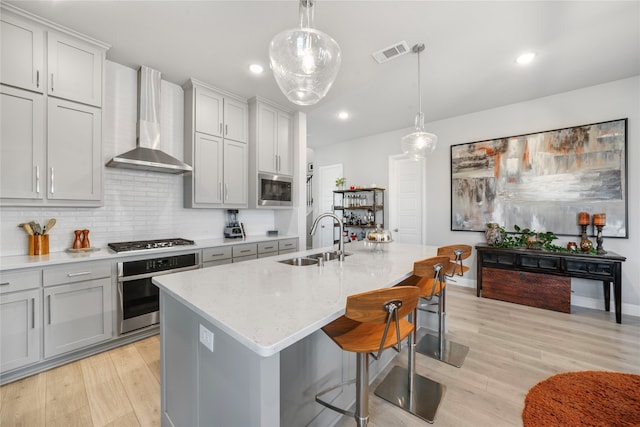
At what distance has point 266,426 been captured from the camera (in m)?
0.83

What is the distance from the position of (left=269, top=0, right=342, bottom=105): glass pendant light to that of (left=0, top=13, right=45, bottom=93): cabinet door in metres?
2.23

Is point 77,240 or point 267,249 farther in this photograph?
point 267,249

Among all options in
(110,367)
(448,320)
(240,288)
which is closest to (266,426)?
(240,288)

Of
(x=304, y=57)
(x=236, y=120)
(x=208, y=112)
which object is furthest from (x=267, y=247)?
(x=304, y=57)

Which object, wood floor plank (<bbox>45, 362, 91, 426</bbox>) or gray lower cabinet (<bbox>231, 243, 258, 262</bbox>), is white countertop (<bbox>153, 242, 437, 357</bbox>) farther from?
gray lower cabinet (<bbox>231, 243, 258, 262</bbox>)

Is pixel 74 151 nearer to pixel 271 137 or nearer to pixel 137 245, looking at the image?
pixel 137 245

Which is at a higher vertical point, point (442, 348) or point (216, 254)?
point (216, 254)

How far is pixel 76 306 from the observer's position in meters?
2.13

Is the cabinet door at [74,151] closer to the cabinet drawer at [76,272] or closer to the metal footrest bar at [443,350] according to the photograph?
the cabinet drawer at [76,272]

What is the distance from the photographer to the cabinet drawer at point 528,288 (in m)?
3.15

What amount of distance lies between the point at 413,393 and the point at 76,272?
2.83 m

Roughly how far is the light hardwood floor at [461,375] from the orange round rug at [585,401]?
77 mm

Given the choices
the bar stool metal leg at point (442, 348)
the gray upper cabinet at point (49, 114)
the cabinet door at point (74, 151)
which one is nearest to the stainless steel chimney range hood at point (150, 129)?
the cabinet door at point (74, 151)

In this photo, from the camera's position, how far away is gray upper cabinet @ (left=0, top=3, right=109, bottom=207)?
6.67 ft
